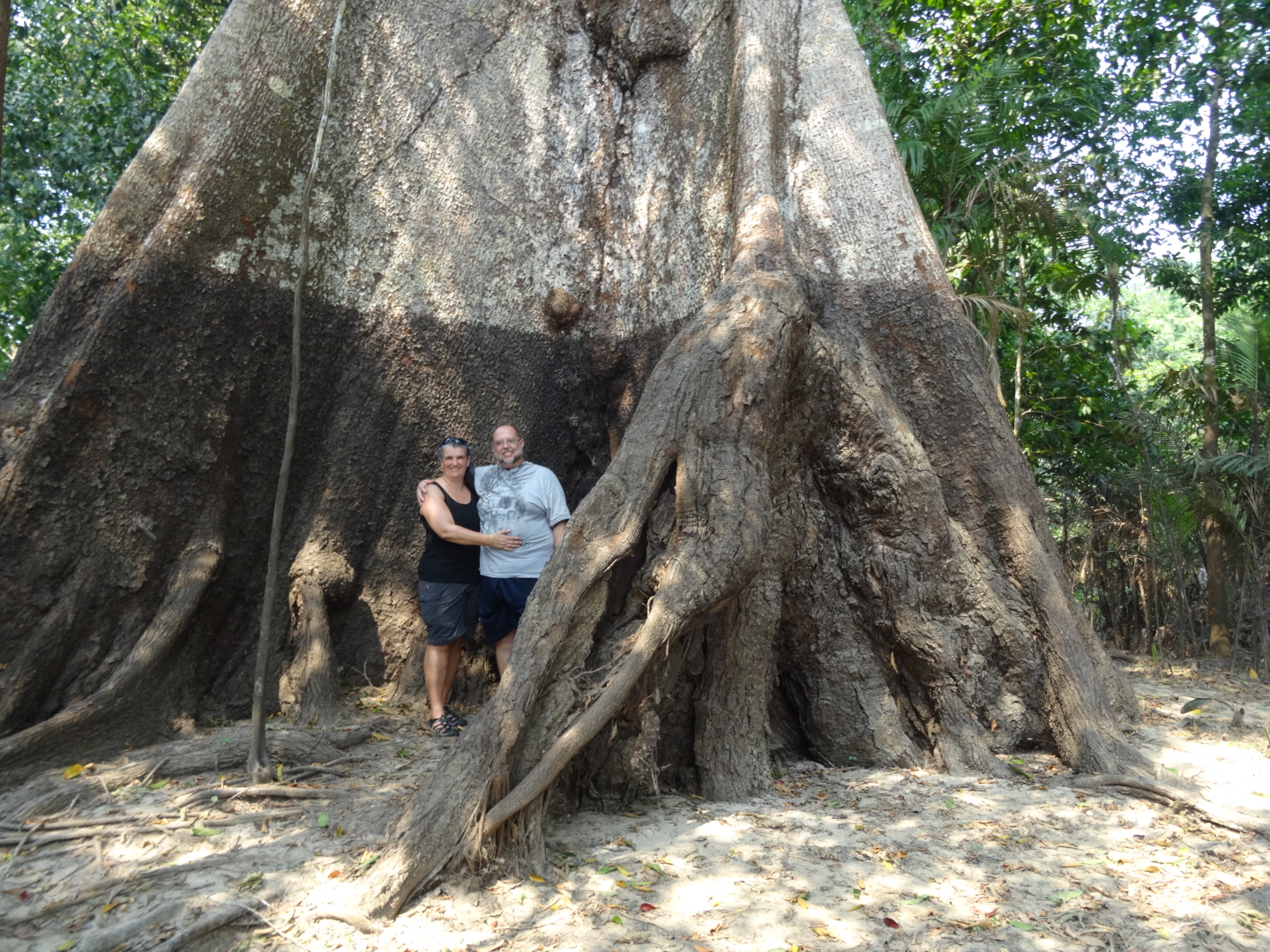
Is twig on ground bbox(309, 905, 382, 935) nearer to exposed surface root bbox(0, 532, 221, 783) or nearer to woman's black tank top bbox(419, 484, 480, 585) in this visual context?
exposed surface root bbox(0, 532, 221, 783)

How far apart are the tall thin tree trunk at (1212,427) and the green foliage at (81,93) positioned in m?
10.8

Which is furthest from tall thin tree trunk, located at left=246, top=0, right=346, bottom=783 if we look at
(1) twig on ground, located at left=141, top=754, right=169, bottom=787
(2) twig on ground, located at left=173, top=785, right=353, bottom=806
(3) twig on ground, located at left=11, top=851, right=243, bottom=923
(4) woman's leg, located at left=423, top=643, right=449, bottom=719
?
(4) woman's leg, located at left=423, top=643, right=449, bottom=719

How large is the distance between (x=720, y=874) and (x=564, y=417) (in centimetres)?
281

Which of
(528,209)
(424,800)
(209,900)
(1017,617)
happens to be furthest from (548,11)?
(209,900)

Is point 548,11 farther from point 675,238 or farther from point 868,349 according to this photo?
point 868,349

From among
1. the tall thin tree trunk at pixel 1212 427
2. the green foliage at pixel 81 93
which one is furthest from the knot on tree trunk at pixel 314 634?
the green foliage at pixel 81 93

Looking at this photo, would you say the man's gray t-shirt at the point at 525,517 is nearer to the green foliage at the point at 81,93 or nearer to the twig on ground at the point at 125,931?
the twig on ground at the point at 125,931

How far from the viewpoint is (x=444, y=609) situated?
4.47m

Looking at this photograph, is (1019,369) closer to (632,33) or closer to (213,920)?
(632,33)

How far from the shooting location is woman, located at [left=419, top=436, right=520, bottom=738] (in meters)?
4.37

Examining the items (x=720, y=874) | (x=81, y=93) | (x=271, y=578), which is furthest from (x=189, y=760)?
(x=81, y=93)

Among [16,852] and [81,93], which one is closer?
[16,852]

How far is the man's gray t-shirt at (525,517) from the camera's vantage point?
4.38 metres

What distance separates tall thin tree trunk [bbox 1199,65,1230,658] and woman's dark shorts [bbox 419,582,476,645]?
563 centimetres
